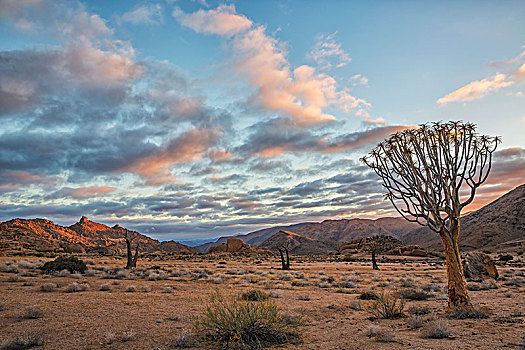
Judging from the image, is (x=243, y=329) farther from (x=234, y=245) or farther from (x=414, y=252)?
(x=234, y=245)

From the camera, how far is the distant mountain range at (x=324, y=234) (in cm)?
6838

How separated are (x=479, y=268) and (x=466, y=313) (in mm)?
15259

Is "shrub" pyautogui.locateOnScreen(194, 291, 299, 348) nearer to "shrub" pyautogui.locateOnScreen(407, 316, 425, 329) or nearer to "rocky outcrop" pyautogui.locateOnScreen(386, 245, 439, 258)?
"shrub" pyautogui.locateOnScreen(407, 316, 425, 329)

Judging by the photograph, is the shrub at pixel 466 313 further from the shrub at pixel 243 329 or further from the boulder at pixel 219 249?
the boulder at pixel 219 249

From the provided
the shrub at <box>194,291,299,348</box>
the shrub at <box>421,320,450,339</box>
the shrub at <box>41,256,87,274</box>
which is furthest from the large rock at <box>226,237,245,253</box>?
the shrub at <box>421,320,450,339</box>

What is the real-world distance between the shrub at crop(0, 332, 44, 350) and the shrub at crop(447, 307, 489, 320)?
11.3 meters

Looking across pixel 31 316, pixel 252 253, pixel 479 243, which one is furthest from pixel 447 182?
pixel 479 243

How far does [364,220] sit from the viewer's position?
188 meters

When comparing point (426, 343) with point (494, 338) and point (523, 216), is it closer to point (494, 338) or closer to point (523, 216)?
point (494, 338)

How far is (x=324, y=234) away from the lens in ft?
599

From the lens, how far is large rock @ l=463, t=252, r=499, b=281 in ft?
70.3

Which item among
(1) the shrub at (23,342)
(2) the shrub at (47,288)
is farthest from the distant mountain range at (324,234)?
(1) the shrub at (23,342)

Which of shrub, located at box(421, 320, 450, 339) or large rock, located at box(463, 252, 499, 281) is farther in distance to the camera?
large rock, located at box(463, 252, 499, 281)

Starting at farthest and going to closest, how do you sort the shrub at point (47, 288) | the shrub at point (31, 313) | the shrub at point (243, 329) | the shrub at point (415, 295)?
the shrub at point (415, 295) < the shrub at point (47, 288) < the shrub at point (31, 313) < the shrub at point (243, 329)
